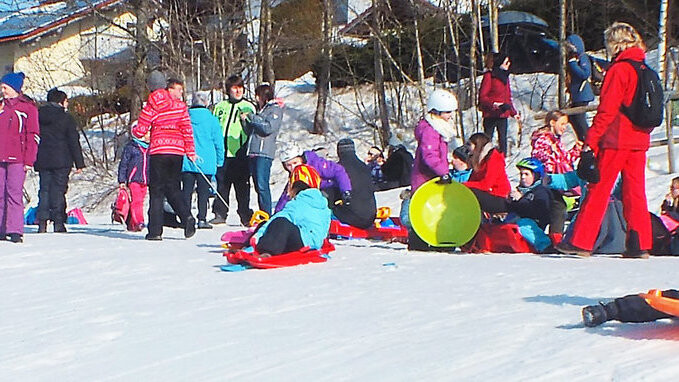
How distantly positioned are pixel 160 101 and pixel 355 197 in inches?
90.9

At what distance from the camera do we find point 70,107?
29.1 metres

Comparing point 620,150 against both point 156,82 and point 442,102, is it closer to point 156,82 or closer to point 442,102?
point 442,102

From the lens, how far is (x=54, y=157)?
40.5 feet

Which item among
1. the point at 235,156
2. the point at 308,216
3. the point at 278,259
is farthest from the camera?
the point at 235,156

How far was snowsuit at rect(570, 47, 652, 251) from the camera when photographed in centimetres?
804

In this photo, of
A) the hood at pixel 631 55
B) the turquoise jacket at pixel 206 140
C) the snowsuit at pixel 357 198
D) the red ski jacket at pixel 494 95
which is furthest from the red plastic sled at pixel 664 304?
the red ski jacket at pixel 494 95

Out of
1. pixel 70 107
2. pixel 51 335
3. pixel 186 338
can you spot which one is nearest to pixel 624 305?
pixel 186 338

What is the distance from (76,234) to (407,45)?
49.5ft

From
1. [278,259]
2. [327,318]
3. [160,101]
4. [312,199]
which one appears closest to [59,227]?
[160,101]

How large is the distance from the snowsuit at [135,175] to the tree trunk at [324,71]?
11097mm

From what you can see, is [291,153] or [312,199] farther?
[291,153]

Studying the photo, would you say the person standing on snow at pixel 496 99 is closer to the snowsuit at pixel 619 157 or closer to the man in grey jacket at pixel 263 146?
the man in grey jacket at pixel 263 146

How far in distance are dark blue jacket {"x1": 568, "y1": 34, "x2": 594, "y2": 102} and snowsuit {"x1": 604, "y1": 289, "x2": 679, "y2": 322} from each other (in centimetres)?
1022

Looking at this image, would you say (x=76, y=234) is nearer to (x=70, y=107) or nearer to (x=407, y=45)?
(x=407, y=45)
